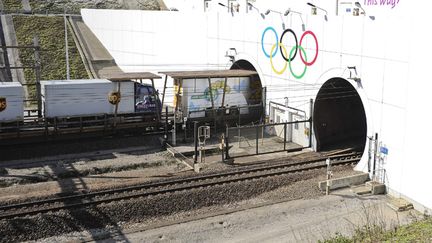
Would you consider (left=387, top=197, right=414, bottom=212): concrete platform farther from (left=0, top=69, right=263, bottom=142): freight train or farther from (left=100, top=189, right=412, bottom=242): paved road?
(left=0, top=69, right=263, bottom=142): freight train

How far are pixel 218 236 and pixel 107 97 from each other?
13634 millimetres

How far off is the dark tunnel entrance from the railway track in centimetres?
225

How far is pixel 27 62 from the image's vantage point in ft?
128

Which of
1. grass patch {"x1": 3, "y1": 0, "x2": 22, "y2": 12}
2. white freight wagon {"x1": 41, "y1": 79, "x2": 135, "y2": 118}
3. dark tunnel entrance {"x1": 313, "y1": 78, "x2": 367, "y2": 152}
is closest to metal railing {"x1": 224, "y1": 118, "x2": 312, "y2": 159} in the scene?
dark tunnel entrance {"x1": 313, "y1": 78, "x2": 367, "y2": 152}

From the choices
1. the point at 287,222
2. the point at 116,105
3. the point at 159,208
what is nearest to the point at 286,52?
the point at 116,105

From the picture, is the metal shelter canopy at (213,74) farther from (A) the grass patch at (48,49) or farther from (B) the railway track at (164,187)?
(A) the grass patch at (48,49)

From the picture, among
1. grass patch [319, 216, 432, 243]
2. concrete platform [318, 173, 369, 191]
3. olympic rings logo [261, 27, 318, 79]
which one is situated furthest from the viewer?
olympic rings logo [261, 27, 318, 79]

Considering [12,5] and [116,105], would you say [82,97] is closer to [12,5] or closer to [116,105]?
[116,105]

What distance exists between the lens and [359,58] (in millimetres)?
21562

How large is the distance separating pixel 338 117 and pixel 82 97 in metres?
14.1

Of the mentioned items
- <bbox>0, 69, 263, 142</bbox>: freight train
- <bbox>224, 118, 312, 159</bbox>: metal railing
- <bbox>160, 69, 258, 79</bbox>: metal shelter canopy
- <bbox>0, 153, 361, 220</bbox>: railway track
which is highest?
<bbox>160, 69, 258, 79</bbox>: metal shelter canopy

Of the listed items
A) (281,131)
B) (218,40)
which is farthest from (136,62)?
(281,131)

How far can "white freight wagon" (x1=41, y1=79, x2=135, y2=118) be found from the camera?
84.7 feet

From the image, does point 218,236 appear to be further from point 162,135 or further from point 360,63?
point 162,135
